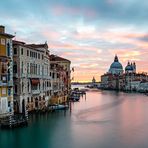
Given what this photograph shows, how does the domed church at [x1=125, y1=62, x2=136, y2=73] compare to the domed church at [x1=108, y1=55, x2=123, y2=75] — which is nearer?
the domed church at [x1=125, y1=62, x2=136, y2=73]

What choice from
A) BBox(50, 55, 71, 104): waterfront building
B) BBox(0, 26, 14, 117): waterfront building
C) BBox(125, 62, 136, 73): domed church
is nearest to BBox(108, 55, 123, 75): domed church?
BBox(125, 62, 136, 73): domed church

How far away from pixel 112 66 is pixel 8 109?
169m

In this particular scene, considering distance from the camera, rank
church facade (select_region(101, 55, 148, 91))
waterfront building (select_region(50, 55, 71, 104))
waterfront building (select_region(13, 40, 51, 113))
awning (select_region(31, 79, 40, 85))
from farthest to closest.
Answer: church facade (select_region(101, 55, 148, 91)) < waterfront building (select_region(50, 55, 71, 104)) < awning (select_region(31, 79, 40, 85)) < waterfront building (select_region(13, 40, 51, 113))

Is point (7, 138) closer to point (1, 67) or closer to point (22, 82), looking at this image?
point (1, 67)

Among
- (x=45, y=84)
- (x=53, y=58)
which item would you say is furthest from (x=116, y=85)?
(x=45, y=84)

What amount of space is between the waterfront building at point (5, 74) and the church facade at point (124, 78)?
376ft

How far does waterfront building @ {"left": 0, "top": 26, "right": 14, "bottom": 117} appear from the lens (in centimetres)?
2898

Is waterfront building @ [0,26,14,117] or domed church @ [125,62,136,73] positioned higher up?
domed church @ [125,62,136,73]

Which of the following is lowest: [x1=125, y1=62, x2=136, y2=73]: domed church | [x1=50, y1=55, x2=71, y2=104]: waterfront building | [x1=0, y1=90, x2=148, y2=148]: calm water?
[x1=0, y1=90, x2=148, y2=148]: calm water

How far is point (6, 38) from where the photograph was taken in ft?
96.9

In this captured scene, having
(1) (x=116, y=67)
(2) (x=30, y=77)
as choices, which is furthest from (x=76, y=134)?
(1) (x=116, y=67)

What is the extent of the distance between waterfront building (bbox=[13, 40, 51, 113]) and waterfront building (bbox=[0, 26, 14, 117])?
4333mm

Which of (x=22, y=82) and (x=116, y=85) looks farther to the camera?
(x=116, y=85)

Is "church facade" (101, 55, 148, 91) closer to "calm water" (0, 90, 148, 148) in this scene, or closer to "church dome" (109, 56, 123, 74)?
"church dome" (109, 56, 123, 74)
